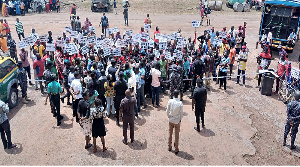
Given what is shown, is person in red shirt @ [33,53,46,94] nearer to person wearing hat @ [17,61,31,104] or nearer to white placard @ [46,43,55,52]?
person wearing hat @ [17,61,31,104]

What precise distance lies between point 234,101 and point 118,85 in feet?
19.2

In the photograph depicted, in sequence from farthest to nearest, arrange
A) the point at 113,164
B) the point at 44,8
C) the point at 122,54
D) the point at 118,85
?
the point at 44,8, the point at 122,54, the point at 118,85, the point at 113,164

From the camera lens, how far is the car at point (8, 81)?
1110cm

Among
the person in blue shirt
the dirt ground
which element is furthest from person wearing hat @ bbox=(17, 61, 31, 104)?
the person in blue shirt

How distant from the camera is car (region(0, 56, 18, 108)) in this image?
36.4ft

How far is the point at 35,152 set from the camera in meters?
8.98

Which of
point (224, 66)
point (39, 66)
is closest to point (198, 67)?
point (224, 66)

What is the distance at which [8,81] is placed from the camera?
1145 cm

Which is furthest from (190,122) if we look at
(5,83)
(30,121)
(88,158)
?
(5,83)

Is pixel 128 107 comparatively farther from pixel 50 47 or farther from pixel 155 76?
pixel 50 47

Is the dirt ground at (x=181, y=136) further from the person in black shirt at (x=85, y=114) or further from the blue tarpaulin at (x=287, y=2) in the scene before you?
the blue tarpaulin at (x=287, y=2)

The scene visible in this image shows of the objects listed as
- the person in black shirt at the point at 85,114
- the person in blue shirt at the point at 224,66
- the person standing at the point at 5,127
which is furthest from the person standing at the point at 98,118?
the person in blue shirt at the point at 224,66

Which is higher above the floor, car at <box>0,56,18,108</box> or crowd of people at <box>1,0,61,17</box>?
crowd of people at <box>1,0,61,17</box>

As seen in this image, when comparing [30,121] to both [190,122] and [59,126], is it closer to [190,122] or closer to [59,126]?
[59,126]
